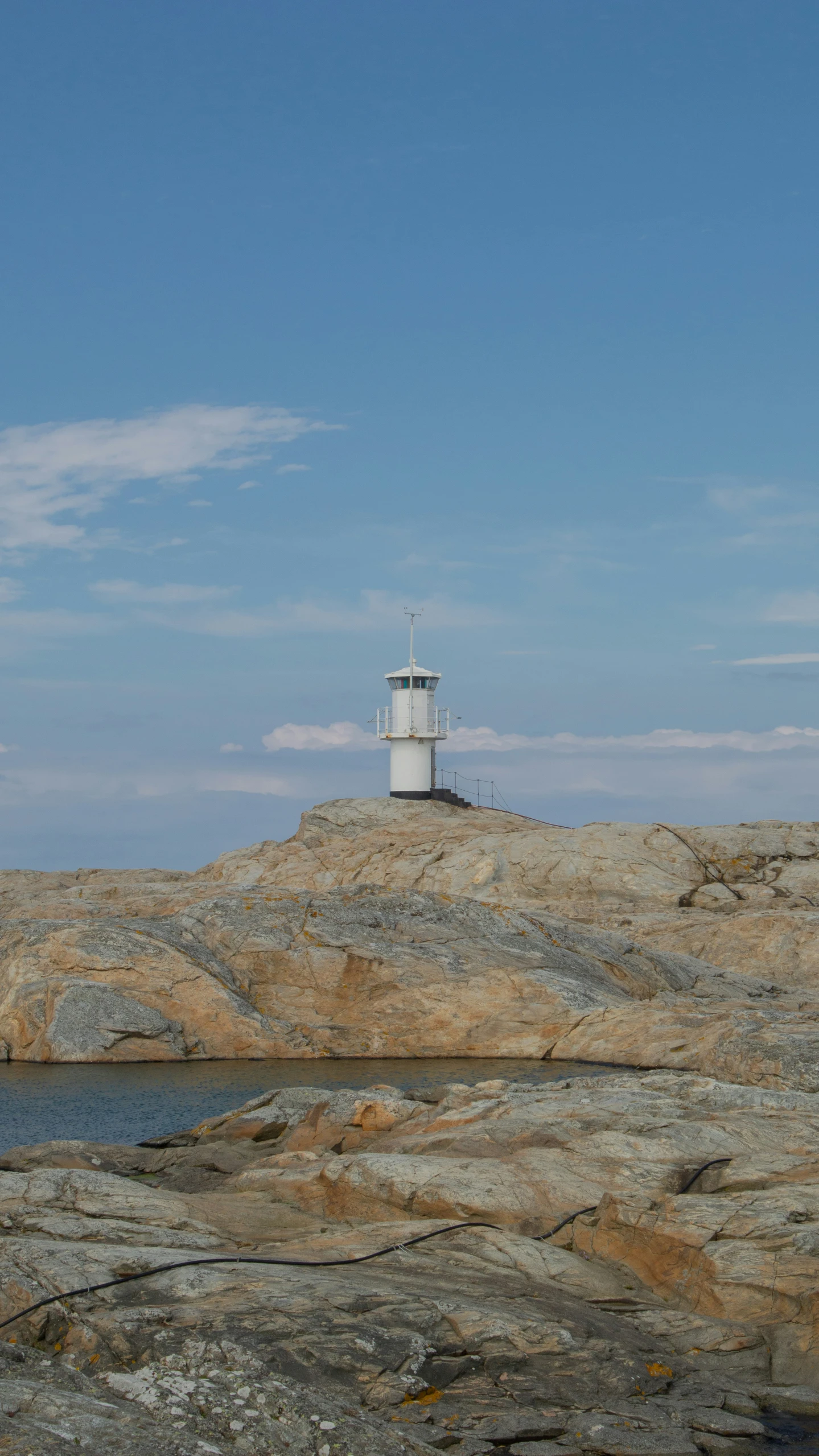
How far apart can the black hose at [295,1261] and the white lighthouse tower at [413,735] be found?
54137 millimetres

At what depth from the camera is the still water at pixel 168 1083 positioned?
27219 millimetres

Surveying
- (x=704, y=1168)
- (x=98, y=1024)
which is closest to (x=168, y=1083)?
(x=98, y=1024)

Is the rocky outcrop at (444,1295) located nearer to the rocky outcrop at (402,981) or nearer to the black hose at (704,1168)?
the black hose at (704,1168)

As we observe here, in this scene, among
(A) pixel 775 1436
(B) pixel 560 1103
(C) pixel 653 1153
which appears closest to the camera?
(A) pixel 775 1436

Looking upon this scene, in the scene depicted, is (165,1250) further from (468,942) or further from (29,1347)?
(468,942)

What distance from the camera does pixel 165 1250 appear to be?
1348cm

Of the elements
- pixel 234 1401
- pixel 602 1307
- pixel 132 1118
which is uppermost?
pixel 234 1401

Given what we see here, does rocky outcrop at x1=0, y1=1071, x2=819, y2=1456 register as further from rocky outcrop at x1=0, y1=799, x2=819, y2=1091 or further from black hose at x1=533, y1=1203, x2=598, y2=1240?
rocky outcrop at x1=0, y1=799, x2=819, y2=1091

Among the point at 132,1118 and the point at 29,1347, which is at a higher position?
the point at 29,1347

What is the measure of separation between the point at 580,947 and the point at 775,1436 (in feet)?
102

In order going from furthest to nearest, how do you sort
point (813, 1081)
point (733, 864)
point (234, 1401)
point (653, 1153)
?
point (733, 864) → point (813, 1081) → point (653, 1153) → point (234, 1401)

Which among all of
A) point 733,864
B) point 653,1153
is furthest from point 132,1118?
point 733,864

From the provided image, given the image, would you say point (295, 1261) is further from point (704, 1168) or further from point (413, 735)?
point (413, 735)

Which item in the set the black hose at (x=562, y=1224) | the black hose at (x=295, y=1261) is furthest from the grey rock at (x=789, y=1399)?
the black hose at (x=562, y=1224)
